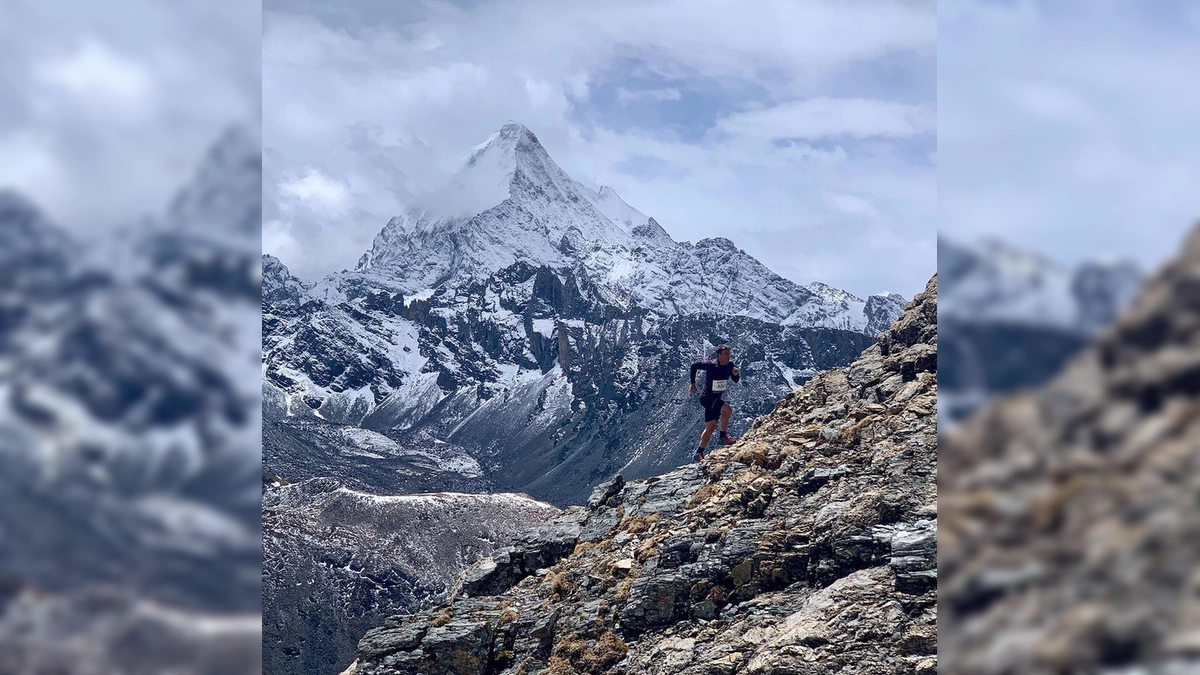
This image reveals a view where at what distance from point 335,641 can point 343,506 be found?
25.5m
